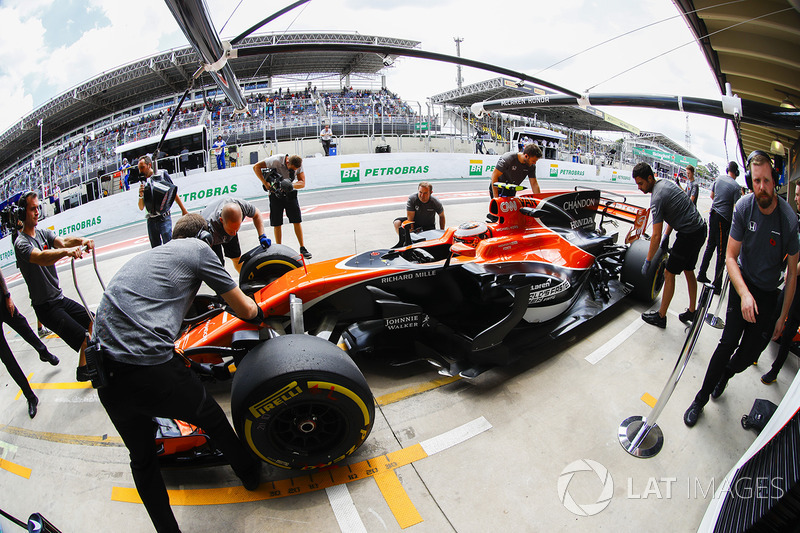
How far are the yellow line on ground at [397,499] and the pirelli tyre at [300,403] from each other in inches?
11.4

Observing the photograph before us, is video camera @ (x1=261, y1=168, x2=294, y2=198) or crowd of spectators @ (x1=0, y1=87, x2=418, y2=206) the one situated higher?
crowd of spectators @ (x1=0, y1=87, x2=418, y2=206)

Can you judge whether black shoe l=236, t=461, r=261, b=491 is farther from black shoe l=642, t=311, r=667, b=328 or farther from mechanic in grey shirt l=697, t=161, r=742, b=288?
mechanic in grey shirt l=697, t=161, r=742, b=288

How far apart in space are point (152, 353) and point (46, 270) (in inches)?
95.6

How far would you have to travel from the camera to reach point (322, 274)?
3258 mm

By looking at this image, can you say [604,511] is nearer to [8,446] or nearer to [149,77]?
[8,446]

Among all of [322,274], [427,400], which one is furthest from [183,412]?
[427,400]

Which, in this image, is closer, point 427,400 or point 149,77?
point 427,400

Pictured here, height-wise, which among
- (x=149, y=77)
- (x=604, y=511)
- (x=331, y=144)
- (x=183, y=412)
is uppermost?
(x=149, y=77)

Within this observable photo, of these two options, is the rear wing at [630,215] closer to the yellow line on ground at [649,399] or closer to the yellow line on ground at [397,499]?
the yellow line on ground at [649,399]

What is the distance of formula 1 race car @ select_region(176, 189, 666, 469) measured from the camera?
2229 millimetres

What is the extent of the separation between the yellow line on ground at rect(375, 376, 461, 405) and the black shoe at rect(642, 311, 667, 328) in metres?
Result: 2.52

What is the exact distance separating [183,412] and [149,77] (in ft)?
103

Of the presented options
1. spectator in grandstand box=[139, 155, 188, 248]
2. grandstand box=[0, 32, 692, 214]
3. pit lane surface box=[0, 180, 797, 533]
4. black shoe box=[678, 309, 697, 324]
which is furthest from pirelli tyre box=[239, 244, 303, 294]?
grandstand box=[0, 32, 692, 214]

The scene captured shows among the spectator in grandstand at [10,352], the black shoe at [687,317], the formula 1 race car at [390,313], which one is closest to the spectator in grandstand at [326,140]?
the formula 1 race car at [390,313]
